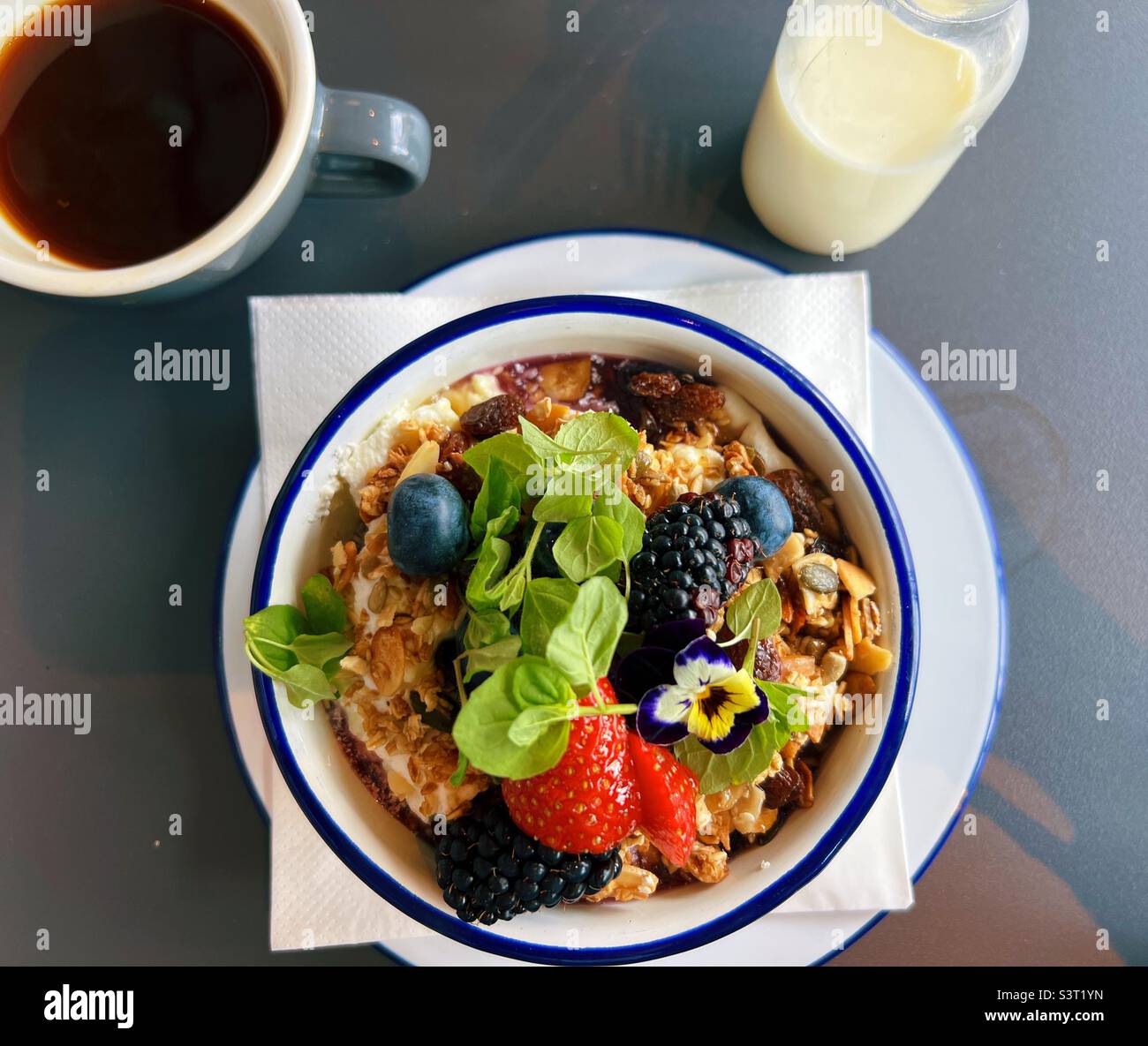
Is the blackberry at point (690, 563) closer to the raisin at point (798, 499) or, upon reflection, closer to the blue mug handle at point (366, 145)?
the raisin at point (798, 499)

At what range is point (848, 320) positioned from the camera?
1016 millimetres

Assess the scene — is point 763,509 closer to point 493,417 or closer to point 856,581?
point 856,581

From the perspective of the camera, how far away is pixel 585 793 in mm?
726

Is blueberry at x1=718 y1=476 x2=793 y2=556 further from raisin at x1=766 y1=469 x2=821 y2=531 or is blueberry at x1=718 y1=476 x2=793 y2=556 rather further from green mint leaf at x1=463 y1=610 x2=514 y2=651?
green mint leaf at x1=463 y1=610 x2=514 y2=651

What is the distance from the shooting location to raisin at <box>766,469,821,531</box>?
910mm

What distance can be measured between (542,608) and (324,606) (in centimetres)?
26

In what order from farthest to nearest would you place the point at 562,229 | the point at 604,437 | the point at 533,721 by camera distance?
the point at 562,229, the point at 604,437, the point at 533,721

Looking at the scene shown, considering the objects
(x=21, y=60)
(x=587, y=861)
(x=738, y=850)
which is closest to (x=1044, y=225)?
(x=738, y=850)

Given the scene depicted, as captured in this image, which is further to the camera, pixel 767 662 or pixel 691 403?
pixel 691 403

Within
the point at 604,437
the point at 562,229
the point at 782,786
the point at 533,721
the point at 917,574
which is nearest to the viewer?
the point at 533,721

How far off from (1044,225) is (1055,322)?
0.13 meters

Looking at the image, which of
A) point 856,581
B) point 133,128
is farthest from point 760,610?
point 133,128

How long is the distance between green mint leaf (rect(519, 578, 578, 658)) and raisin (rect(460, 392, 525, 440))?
0.20 meters

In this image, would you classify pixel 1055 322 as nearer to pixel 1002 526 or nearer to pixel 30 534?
pixel 1002 526
